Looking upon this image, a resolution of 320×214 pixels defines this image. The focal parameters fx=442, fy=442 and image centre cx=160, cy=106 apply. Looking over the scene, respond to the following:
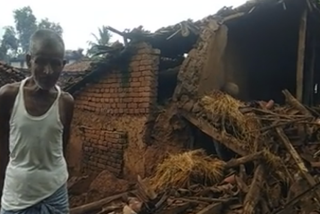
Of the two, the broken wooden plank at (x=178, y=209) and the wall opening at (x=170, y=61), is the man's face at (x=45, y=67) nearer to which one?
the broken wooden plank at (x=178, y=209)

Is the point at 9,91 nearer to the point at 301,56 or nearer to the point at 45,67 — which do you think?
the point at 45,67

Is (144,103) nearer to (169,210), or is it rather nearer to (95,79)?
(95,79)

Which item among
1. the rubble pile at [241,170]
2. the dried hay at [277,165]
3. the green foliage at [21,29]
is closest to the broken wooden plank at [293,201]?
the rubble pile at [241,170]

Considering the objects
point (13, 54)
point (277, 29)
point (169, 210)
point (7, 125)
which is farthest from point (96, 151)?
point (13, 54)

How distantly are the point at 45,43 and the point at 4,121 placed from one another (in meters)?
0.41

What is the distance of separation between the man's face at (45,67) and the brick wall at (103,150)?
5.61 meters

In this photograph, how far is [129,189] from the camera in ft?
21.1

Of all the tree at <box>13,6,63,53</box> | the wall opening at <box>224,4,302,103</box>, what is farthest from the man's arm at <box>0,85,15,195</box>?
the tree at <box>13,6,63,53</box>

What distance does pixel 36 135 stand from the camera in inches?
76.2

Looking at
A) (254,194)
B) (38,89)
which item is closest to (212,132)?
(254,194)

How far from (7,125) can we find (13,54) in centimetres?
3717

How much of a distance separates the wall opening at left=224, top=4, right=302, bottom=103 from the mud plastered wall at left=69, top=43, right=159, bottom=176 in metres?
2.00

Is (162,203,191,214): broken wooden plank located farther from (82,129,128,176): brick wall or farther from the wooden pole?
the wooden pole

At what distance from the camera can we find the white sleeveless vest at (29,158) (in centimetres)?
194
